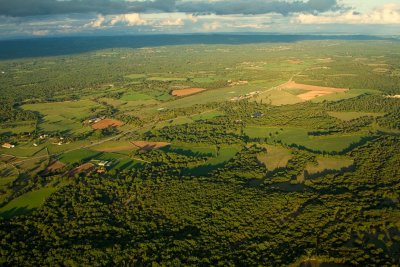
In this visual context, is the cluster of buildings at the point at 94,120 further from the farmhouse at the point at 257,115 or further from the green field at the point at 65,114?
the farmhouse at the point at 257,115

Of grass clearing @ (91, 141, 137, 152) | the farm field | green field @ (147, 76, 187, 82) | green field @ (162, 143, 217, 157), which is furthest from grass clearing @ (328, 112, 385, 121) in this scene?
green field @ (147, 76, 187, 82)

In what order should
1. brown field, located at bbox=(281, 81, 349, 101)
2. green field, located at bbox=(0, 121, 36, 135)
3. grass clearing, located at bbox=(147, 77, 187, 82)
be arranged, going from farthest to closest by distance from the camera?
grass clearing, located at bbox=(147, 77, 187, 82) → brown field, located at bbox=(281, 81, 349, 101) → green field, located at bbox=(0, 121, 36, 135)

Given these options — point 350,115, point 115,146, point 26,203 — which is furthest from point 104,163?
point 350,115

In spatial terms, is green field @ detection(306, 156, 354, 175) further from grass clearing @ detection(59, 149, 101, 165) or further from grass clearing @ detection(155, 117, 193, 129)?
grass clearing @ detection(59, 149, 101, 165)

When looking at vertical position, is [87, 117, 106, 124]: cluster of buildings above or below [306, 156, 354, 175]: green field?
above

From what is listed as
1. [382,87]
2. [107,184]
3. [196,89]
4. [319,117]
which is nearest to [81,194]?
[107,184]

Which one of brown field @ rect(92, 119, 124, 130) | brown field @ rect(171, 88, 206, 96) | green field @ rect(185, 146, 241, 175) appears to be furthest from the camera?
brown field @ rect(171, 88, 206, 96)

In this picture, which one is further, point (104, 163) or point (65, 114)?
point (65, 114)

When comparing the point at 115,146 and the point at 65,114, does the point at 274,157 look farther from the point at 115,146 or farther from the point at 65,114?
the point at 65,114
